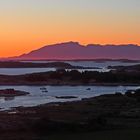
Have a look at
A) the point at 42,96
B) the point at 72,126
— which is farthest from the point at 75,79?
the point at 72,126

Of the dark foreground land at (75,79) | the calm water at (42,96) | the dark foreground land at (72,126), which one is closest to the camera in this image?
the dark foreground land at (72,126)

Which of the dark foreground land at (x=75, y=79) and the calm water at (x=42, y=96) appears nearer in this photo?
the calm water at (x=42, y=96)

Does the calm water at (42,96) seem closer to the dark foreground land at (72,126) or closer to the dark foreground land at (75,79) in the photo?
the dark foreground land at (72,126)

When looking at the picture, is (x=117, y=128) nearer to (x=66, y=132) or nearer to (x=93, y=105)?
(x=66, y=132)

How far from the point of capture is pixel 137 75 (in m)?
122

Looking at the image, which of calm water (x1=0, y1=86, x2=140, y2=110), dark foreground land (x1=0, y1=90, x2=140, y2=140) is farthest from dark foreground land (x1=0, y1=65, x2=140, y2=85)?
dark foreground land (x1=0, y1=90, x2=140, y2=140)

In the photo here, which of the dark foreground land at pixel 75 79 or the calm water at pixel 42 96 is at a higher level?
the dark foreground land at pixel 75 79

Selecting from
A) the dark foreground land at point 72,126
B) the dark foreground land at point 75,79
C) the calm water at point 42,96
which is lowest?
the calm water at point 42,96

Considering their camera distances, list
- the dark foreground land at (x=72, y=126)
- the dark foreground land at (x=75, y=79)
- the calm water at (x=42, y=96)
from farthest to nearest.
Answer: the dark foreground land at (x=75, y=79)
the calm water at (x=42, y=96)
the dark foreground land at (x=72, y=126)

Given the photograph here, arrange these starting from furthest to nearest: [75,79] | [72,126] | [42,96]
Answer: [75,79] < [42,96] < [72,126]

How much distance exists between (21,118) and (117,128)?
8238 mm

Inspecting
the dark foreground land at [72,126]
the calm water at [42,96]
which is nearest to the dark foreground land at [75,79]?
the calm water at [42,96]

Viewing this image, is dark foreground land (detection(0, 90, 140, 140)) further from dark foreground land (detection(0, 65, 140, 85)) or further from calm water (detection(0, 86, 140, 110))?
dark foreground land (detection(0, 65, 140, 85))

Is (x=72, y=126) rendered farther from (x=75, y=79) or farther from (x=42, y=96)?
(x=75, y=79)
